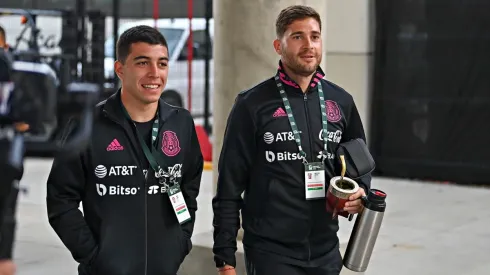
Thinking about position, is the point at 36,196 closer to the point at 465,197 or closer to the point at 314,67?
the point at 465,197

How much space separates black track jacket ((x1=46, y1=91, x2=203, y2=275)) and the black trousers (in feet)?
1.65

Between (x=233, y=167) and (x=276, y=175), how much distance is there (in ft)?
0.61

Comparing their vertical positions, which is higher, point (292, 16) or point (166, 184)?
point (292, 16)

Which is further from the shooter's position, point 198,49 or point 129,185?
point 198,49

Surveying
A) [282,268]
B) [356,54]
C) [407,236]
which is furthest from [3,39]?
[356,54]

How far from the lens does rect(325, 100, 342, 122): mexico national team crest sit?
12.2ft

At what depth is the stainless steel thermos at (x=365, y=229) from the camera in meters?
3.53

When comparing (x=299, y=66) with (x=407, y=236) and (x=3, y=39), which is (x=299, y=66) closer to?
(x=3, y=39)

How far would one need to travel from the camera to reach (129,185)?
3260 millimetres

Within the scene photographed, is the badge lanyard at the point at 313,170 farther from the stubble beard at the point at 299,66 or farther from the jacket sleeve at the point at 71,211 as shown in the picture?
the jacket sleeve at the point at 71,211

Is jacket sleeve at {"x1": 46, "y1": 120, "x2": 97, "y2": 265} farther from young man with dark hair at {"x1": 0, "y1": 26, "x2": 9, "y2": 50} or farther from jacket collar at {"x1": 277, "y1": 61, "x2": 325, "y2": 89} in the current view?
young man with dark hair at {"x1": 0, "y1": 26, "x2": 9, "y2": 50}

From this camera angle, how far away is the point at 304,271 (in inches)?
145

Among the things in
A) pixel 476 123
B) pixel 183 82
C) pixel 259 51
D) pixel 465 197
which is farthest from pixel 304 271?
pixel 183 82

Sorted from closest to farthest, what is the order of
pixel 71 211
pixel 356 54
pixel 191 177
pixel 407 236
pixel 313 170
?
pixel 71 211 → pixel 191 177 → pixel 313 170 → pixel 407 236 → pixel 356 54
